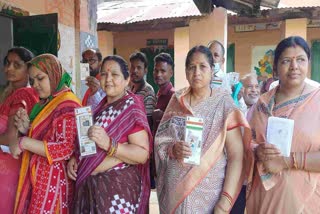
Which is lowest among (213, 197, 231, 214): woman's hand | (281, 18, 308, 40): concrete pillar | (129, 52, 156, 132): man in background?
(213, 197, 231, 214): woman's hand

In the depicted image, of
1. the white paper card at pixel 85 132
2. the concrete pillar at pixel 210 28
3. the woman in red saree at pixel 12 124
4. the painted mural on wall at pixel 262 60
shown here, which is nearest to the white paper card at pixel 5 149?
the woman in red saree at pixel 12 124

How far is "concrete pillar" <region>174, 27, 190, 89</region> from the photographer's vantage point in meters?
10.5

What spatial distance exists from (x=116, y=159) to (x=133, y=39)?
1059cm

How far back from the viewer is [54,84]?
257 cm

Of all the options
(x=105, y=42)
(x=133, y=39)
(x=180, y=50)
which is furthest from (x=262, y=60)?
(x=105, y=42)

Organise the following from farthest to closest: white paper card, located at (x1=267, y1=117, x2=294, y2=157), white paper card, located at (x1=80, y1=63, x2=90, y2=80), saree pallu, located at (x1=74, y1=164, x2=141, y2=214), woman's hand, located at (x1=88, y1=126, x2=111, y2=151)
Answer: white paper card, located at (x1=80, y1=63, x2=90, y2=80)
saree pallu, located at (x1=74, y1=164, x2=141, y2=214)
woman's hand, located at (x1=88, y1=126, x2=111, y2=151)
white paper card, located at (x1=267, y1=117, x2=294, y2=157)

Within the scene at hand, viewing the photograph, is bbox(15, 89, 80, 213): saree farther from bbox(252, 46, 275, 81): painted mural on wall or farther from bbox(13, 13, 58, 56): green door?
bbox(252, 46, 275, 81): painted mural on wall

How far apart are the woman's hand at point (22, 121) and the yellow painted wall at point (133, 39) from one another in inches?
387

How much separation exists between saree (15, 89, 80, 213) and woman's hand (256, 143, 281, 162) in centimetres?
123

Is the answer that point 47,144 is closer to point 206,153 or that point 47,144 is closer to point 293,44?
point 206,153

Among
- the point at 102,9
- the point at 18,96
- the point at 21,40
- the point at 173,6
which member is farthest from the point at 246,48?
the point at 18,96

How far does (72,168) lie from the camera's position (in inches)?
97.7

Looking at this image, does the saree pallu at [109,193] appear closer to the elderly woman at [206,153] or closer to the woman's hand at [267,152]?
the elderly woman at [206,153]

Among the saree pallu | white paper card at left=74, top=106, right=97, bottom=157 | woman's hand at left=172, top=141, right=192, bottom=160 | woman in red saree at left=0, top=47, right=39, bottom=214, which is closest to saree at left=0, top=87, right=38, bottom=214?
woman in red saree at left=0, top=47, right=39, bottom=214
